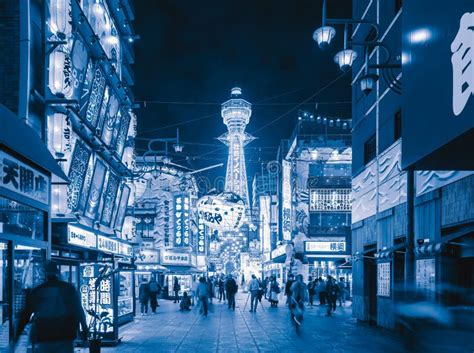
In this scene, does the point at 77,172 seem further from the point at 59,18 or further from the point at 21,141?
the point at 21,141

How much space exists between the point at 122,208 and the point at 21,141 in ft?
56.7

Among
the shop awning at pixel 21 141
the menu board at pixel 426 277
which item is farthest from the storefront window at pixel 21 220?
the menu board at pixel 426 277

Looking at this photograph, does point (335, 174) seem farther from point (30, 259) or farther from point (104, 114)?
point (30, 259)

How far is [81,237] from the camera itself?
1669 cm

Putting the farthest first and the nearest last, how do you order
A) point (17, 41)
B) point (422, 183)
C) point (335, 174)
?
1. point (335, 174)
2. point (422, 183)
3. point (17, 41)

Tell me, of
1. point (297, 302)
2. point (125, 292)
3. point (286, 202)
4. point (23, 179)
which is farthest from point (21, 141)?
point (286, 202)

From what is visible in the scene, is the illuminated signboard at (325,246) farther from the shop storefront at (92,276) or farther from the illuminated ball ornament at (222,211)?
the shop storefront at (92,276)

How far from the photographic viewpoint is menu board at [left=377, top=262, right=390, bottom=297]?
58.1 ft

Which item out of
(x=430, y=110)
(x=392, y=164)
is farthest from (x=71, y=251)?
(x=430, y=110)

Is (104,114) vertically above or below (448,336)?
above

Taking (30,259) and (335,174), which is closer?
(30,259)

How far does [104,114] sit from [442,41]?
51.6 feet

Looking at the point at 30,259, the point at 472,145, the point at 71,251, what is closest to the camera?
the point at 472,145

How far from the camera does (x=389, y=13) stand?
1794cm
